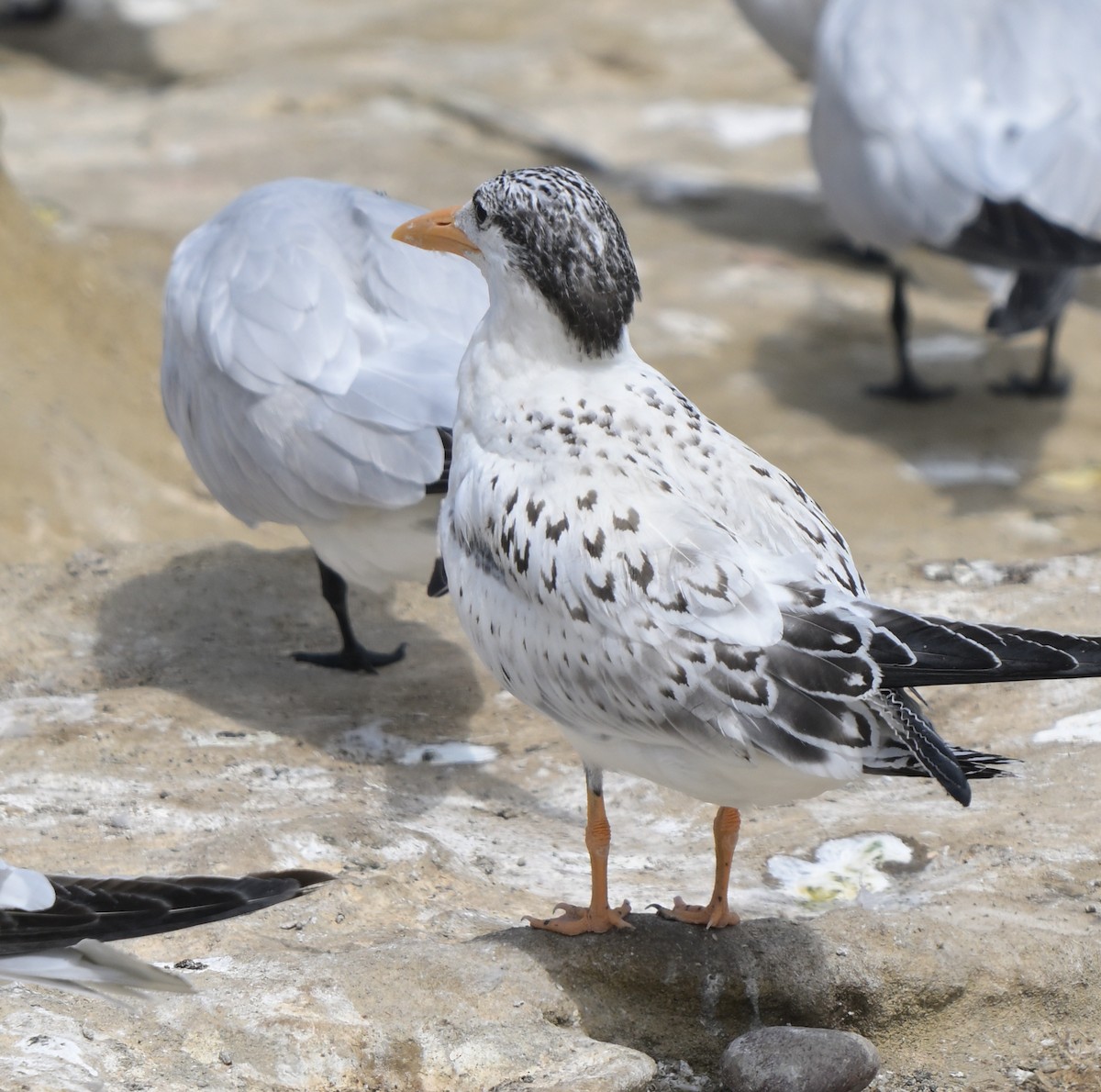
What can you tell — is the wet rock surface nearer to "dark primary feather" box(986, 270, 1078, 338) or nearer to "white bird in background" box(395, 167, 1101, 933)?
"white bird in background" box(395, 167, 1101, 933)

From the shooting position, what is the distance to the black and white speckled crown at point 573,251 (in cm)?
297

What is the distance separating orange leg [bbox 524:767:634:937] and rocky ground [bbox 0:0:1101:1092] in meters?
0.03

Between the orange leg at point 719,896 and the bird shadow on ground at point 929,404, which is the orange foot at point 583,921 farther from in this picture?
the bird shadow on ground at point 929,404

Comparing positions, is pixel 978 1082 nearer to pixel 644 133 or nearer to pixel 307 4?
pixel 644 133

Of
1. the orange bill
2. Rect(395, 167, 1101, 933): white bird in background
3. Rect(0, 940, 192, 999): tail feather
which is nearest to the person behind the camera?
Rect(0, 940, 192, 999): tail feather

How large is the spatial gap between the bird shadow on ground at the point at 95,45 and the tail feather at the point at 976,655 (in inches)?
402

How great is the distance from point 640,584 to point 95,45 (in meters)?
11.1

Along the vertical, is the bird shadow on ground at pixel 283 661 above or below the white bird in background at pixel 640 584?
below

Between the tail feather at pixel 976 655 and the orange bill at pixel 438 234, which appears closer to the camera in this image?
the tail feather at pixel 976 655

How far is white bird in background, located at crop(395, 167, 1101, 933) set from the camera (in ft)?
8.50

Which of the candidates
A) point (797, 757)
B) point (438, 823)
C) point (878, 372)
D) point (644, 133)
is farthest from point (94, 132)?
point (797, 757)

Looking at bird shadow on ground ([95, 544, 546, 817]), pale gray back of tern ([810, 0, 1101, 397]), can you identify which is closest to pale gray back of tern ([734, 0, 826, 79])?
pale gray back of tern ([810, 0, 1101, 397])

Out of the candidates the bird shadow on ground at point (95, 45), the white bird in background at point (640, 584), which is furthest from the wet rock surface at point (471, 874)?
the bird shadow on ground at point (95, 45)

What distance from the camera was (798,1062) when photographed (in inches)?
106
